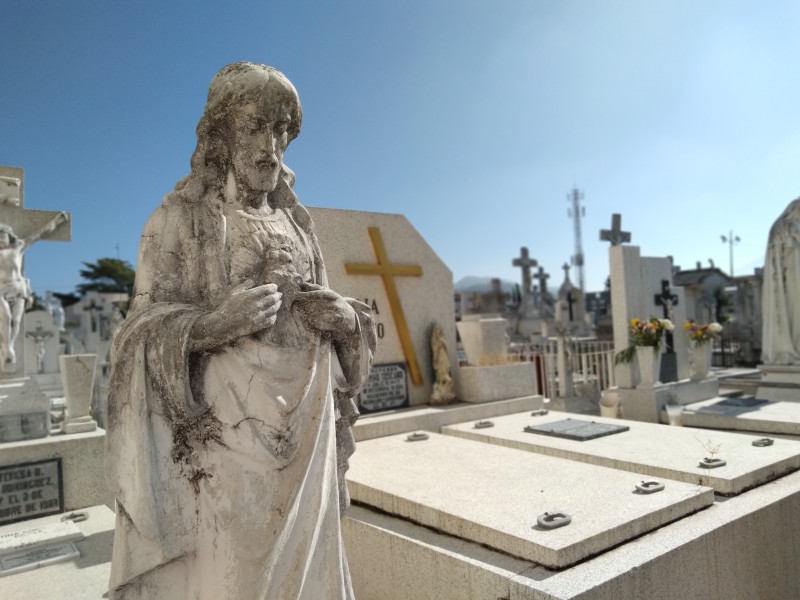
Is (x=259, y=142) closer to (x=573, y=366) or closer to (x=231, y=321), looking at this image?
(x=231, y=321)

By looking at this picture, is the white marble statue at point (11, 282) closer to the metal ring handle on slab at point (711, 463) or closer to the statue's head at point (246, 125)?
the statue's head at point (246, 125)

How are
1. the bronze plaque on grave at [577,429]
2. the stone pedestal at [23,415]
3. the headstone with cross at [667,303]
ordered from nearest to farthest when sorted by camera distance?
the bronze plaque on grave at [577,429] < the stone pedestal at [23,415] < the headstone with cross at [667,303]

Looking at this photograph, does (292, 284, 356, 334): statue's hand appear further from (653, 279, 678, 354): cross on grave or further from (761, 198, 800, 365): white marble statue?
(761, 198, 800, 365): white marble statue

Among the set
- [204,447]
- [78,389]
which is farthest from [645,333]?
[204,447]

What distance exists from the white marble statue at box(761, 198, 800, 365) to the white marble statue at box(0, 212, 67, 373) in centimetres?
970

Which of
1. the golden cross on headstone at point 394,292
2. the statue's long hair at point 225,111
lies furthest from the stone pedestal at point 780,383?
the statue's long hair at point 225,111

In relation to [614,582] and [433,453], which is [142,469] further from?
[433,453]

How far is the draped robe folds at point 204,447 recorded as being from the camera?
5.80 feet

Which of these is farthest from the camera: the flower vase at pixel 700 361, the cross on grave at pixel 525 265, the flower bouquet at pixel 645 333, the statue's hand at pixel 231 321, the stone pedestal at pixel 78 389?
the cross on grave at pixel 525 265

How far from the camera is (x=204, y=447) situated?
6.03 ft

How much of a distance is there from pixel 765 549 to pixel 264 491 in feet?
10.9

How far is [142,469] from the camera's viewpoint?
1746mm

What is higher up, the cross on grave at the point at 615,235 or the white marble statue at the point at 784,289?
the cross on grave at the point at 615,235

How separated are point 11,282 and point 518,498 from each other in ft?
20.7
